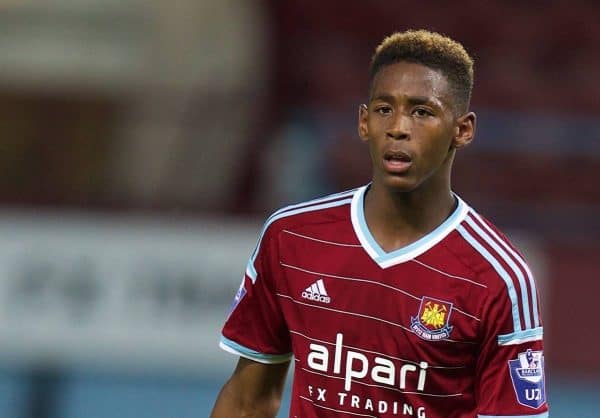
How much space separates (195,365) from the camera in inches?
267

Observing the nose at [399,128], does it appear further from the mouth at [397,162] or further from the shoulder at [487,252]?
the shoulder at [487,252]

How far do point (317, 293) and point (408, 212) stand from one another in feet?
0.96

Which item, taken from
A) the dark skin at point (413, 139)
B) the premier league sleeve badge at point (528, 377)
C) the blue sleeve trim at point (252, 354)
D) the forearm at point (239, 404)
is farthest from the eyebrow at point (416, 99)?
the forearm at point (239, 404)

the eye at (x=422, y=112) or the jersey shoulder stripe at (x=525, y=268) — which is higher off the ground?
the eye at (x=422, y=112)

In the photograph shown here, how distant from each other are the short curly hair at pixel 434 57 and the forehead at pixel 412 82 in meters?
0.02

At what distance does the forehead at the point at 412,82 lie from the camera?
3.11 metres

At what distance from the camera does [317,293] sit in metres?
3.29

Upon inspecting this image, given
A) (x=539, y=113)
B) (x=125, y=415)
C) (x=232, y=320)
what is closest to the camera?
(x=232, y=320)

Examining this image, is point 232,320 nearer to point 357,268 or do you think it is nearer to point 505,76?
point 357,268

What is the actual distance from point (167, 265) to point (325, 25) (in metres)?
2.25

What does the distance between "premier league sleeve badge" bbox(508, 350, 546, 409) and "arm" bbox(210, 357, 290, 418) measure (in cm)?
66

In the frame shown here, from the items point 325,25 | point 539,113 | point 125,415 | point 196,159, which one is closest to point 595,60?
point 539,113

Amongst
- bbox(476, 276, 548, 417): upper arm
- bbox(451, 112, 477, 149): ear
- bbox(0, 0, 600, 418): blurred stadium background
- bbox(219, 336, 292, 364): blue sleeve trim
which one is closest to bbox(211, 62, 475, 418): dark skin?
bbox(451, 112, 477, 149): ear

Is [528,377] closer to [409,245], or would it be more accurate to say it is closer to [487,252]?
[487,252]
